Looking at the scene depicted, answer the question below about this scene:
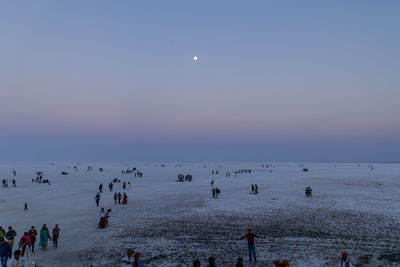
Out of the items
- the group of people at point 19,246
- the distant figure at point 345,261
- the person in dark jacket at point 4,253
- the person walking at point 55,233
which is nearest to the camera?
the distant figure at point 345,261

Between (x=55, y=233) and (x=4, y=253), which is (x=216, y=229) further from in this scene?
(x=4, y=253)

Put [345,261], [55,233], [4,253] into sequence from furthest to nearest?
[55,233], [4,253], [345,261]

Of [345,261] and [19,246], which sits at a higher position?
[345,261]

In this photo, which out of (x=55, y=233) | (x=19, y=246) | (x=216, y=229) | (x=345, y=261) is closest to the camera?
(x=345, y=261)

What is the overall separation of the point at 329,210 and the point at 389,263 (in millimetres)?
12809

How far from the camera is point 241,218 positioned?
795 inches

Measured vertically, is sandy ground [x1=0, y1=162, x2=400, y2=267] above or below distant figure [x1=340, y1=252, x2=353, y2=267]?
below

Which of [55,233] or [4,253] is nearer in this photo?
[4,253]

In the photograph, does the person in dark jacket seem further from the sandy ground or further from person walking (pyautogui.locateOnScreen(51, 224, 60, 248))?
person walking (pyautogui.locateOnScreen(51, 224, 60, 248))

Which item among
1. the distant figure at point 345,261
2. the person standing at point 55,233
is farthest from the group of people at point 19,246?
the distant figure at point 345,261

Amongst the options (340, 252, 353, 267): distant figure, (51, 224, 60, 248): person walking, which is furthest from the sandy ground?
(340, 252, 353, 267): distant figure

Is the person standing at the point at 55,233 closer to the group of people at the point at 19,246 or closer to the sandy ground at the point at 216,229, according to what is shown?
the group of people at the point at 19,246

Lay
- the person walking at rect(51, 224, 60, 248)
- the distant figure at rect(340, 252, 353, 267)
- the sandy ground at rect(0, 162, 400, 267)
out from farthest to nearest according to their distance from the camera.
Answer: the person walking at rect(51, 224, 60, 248), the sandy ground at rect(0, 162, 400, 267), the distant figure at rect(340, 252, 353, 267)

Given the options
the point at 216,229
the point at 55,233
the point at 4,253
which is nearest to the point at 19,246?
the point at 55,233
